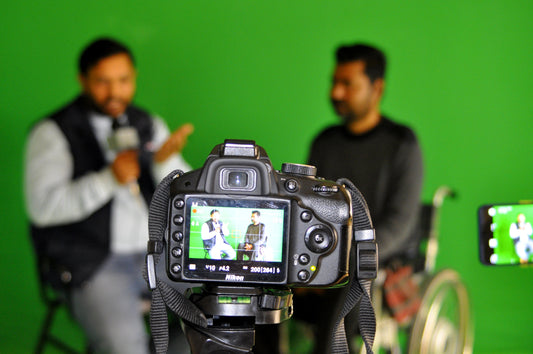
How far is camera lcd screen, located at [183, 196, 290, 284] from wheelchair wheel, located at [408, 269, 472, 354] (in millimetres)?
1057

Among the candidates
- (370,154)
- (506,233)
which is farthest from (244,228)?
(370,154)

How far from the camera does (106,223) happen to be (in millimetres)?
1729

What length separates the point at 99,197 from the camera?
169cm

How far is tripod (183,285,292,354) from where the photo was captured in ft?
2.98

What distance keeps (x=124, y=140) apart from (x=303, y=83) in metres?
0.87

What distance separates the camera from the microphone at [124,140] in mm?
1734

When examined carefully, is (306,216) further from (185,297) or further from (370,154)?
(370,154)

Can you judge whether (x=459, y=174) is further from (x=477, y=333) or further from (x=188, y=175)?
(x=188, y=175)

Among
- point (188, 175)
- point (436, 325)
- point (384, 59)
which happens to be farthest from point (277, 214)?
point (436, 325)

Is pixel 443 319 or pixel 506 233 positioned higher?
pixel 506 233

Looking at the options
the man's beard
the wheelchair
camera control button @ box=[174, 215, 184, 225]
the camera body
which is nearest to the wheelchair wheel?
the wheelchair

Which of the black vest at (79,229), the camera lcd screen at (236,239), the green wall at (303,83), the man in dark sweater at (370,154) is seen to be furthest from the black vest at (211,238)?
the green wall at (303,83)

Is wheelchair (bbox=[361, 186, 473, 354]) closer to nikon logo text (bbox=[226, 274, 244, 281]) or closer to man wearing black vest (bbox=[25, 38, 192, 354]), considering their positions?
man wearing black vest (bbox=[25, 38, 192, 354])

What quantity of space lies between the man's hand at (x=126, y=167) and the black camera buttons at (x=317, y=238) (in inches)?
34.2
